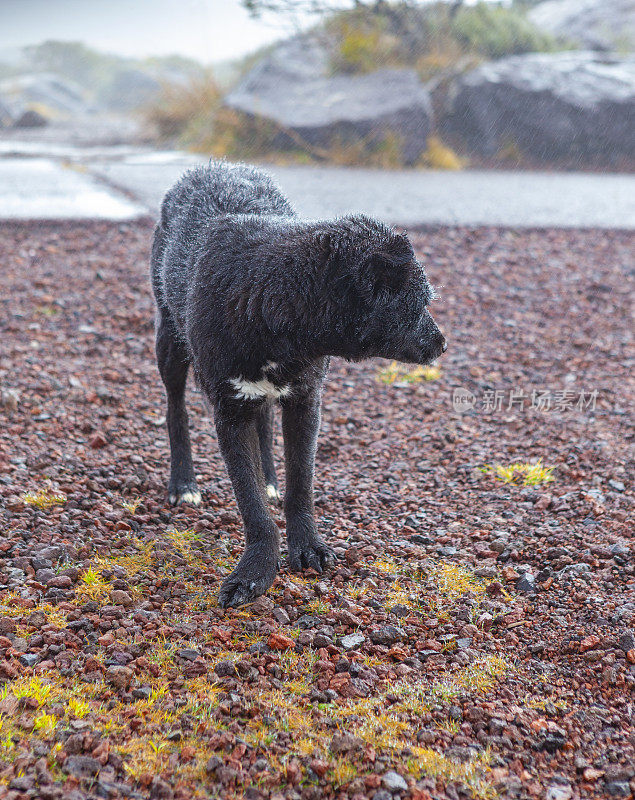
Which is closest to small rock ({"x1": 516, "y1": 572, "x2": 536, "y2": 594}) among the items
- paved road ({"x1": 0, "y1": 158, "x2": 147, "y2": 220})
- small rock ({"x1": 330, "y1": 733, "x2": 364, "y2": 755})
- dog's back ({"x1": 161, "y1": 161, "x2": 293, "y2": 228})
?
small rock ({"x1": 330, "y1": 733, "x2": 364, "y2": 755})

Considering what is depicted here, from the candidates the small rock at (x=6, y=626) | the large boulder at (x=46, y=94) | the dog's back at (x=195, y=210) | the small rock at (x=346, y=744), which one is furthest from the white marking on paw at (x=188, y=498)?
the large boulder at (x=46, y=94)

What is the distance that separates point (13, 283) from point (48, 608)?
16.1 ft

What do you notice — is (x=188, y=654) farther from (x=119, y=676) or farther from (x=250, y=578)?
(x=250, y=578)

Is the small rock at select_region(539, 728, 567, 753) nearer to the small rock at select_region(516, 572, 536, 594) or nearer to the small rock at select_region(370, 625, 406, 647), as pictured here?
the small rock at select_region(370, 625, 406, 647)

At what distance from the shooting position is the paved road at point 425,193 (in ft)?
32.8

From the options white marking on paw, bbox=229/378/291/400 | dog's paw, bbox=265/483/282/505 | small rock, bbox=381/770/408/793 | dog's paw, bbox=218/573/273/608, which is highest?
white marking on paw, bbox=229/378/291/400

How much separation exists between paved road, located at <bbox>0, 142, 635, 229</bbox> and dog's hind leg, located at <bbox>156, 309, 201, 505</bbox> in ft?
15.5

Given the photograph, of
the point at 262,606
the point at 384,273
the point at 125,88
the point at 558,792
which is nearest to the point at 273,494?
the point at 262,606

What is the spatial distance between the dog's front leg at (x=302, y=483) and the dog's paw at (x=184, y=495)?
0.75 metres

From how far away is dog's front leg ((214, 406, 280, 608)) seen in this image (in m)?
3.62

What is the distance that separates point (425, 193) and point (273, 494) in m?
7.67

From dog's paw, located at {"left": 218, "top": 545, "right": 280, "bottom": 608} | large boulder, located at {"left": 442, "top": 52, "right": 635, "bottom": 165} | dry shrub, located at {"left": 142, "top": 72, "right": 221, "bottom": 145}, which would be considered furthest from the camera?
dry shrub, located at {"left": 142, "top": 72, "right": 221, "bottom": 145}

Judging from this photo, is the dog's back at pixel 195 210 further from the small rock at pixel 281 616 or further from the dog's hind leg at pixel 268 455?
the small rock at pixel 281 616

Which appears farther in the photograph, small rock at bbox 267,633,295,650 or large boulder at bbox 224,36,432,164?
→ large boulder at bbox 224,36,432,164
